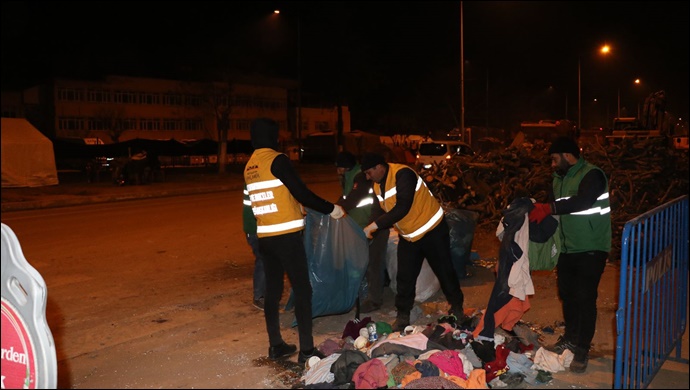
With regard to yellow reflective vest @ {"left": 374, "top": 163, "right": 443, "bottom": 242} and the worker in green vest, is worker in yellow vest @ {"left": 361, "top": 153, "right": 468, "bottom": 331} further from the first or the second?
the worker in green vest

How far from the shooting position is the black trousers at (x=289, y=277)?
494 cm

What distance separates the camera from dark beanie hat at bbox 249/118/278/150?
5016mm

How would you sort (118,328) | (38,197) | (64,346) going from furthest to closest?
(38,197) < (118,328) < (64,346)

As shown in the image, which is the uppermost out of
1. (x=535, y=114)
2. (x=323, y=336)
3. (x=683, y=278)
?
(x=535, y=114)

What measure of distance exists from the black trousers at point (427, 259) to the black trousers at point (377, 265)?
29.6 inches

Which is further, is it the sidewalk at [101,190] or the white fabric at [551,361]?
the sidewalk at [101,190]

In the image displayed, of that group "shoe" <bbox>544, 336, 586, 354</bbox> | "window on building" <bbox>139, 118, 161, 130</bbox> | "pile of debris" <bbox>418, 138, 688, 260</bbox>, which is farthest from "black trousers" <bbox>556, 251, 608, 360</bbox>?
"window on building" <bbox>139, 118, 161, 130</bbox>

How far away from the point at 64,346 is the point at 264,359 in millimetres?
1807

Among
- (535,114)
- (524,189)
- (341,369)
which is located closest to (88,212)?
(524,189)

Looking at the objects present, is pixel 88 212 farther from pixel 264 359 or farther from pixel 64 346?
pixel 264 359

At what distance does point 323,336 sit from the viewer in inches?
231

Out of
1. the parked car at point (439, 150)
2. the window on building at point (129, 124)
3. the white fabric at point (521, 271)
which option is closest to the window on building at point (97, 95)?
the window on building at point (129, 124)

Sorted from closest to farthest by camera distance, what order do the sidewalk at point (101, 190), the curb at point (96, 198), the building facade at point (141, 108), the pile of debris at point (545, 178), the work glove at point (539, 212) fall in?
the work glove at point (539, 212) < the pile of debris at point (545, 178) < the curb at point (96, 198) < the sidewalk at point (101, 190) < the building facade at point (141, 108)

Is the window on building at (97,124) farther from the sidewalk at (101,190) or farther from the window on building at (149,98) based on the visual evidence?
the sidewalk at (101,190)
